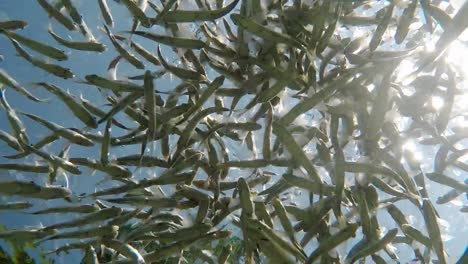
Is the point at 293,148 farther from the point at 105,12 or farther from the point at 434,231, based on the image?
the point at 105,12

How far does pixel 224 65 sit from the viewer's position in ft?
5.32

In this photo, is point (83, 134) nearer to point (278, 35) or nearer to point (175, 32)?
point (175, 32)

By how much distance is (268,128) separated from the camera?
1508 millimetres

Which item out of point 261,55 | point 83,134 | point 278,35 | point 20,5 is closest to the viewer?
point 278,35

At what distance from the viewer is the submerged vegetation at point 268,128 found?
141 cm

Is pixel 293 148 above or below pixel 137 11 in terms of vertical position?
below

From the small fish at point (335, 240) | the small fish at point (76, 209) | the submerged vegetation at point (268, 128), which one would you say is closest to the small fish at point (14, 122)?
the submerged vegetation at point (268, 128)

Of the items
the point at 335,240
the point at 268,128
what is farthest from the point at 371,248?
the point at 268,128

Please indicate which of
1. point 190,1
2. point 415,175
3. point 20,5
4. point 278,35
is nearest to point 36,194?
point 190,1

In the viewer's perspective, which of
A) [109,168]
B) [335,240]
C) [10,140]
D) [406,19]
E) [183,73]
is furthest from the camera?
[10,140]

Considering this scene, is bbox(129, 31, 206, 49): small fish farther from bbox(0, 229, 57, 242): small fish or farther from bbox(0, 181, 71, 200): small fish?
bbox(0, 229, 57, 242): small fish

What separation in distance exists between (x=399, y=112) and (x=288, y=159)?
417mm

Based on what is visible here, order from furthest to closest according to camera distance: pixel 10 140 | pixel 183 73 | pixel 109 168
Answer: pixel 10 140
pixel 109 168
pixel 183 73

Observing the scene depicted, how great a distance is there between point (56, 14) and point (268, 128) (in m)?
0.92
